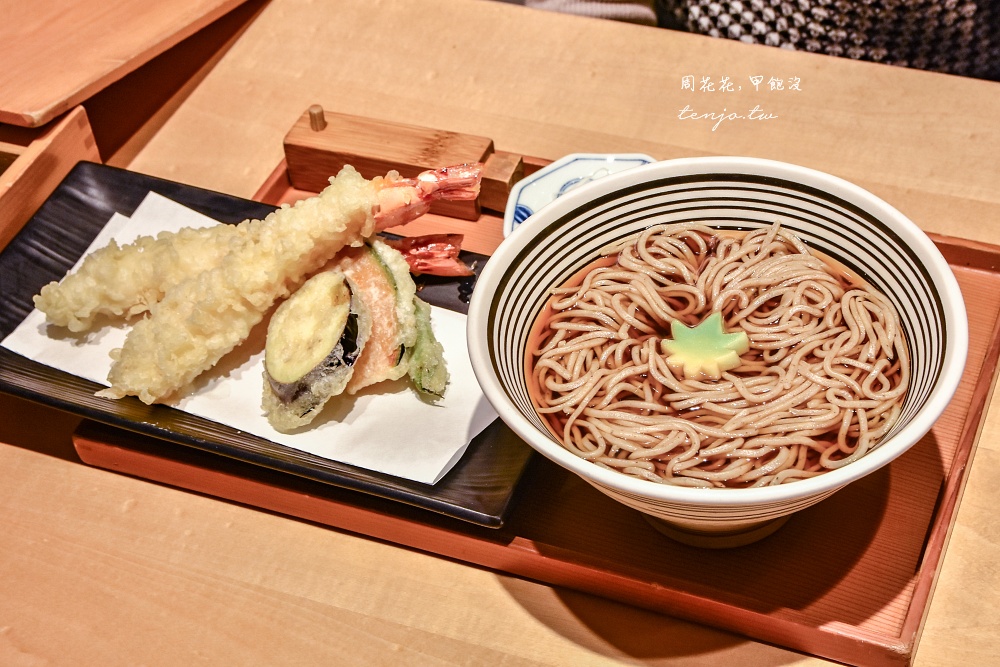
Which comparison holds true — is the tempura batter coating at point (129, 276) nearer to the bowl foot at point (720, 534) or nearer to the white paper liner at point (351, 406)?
the white paper liner at point (351, 406)

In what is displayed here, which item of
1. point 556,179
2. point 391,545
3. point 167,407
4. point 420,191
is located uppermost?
point 420,191

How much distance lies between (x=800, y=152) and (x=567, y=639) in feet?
4.31

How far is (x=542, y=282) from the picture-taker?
4.77 ft

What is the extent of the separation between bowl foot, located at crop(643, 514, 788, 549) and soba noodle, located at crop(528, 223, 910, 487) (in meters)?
0.12

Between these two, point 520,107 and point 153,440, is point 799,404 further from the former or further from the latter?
point 520,107

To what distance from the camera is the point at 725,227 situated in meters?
1.52

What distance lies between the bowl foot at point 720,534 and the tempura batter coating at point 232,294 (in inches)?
29.4

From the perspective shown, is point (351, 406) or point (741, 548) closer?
point (741, 548)

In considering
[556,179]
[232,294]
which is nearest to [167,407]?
[232,294]

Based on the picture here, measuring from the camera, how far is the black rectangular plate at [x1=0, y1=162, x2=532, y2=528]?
4.63 feet

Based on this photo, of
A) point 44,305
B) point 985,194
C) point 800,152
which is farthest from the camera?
point 800,152

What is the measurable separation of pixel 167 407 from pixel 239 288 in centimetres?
24

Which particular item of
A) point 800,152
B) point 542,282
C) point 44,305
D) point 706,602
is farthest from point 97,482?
point 800,152

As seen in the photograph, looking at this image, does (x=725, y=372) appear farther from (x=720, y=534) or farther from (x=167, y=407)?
(x=167, y=407)
